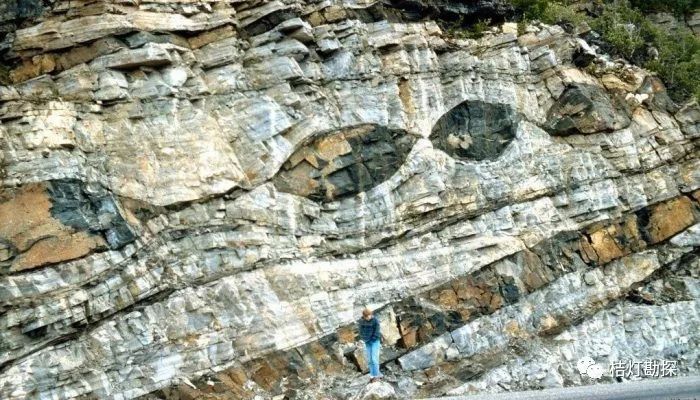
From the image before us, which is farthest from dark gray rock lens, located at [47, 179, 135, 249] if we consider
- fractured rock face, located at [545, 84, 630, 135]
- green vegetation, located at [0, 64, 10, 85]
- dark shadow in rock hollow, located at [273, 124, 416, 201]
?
fractured rock face, located at [545, 84, 630, 135]

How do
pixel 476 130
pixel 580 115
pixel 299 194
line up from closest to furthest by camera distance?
pixel 299 194, pixel 476 130, pixel 580 115

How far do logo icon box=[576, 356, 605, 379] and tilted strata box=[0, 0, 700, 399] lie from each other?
1.47ft

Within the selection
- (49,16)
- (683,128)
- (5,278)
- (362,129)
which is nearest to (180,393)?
(5,278)

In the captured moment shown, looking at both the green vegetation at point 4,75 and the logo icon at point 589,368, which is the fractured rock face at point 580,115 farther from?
the green vegetation at point 4,75

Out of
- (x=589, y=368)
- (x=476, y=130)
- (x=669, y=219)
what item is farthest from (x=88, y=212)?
(x=669, y=219)

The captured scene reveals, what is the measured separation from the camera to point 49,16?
1210cm

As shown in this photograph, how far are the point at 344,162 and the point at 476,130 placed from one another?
3.04m

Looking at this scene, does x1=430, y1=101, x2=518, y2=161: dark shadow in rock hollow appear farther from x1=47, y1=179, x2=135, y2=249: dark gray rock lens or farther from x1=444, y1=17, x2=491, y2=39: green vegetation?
x1=47, y1=179, x2=135, y2=249: dark gray rock lens

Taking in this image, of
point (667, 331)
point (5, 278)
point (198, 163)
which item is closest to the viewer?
point (5, 278)

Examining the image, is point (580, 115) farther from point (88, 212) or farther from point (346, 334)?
point (88, 212)

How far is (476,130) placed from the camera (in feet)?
47.5

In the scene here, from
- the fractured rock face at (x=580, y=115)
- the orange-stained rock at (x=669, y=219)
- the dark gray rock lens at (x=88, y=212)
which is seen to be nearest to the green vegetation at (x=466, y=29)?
the fractured rock face at (x=580, y=115)

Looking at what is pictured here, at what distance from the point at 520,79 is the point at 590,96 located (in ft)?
4.94

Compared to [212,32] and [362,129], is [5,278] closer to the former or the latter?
[212,32]
